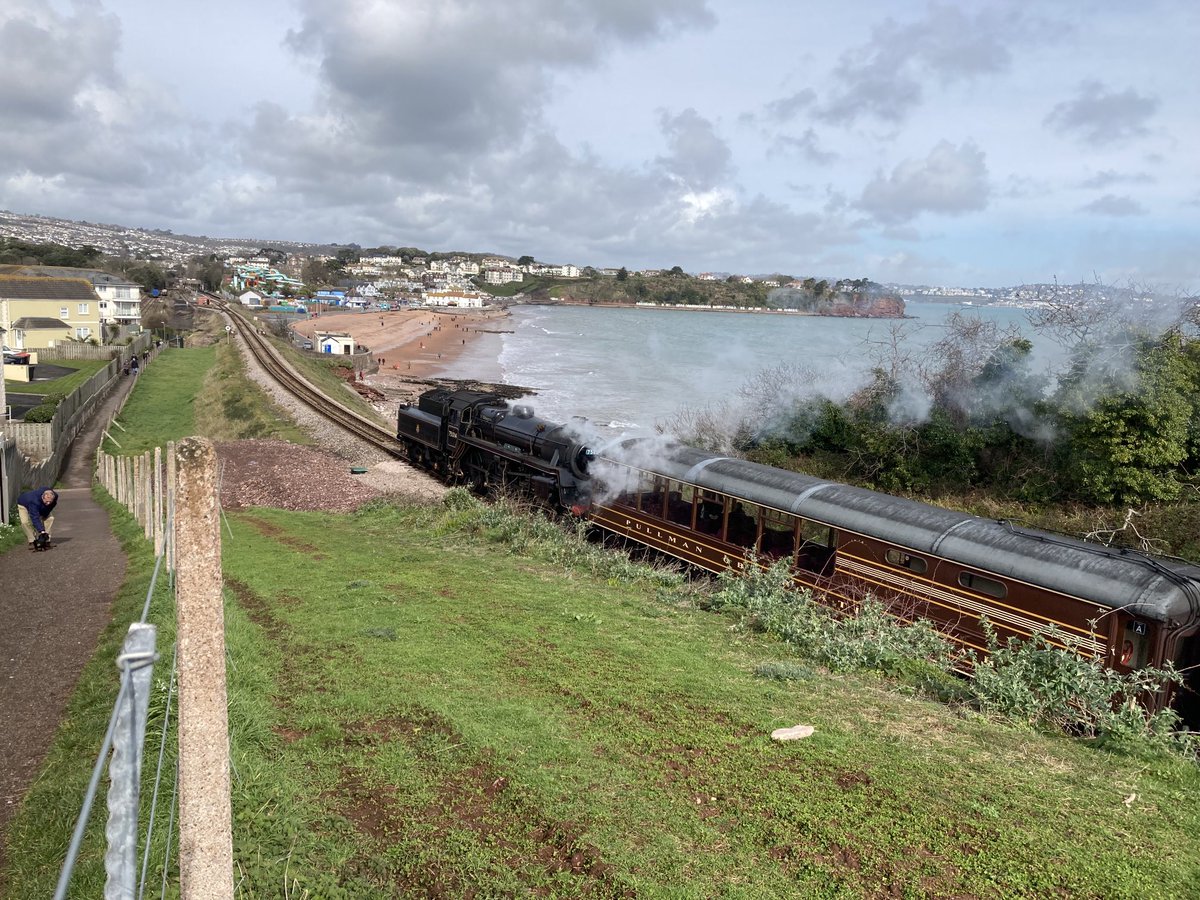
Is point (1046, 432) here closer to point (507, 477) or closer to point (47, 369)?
point (507, 477)

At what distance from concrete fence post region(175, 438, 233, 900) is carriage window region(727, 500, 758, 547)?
1204 centimetres

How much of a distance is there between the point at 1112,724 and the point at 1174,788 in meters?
1.04

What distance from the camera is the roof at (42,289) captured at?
6581cm

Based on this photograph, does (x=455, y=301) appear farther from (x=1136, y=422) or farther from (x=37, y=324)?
(x=1136, y=422)

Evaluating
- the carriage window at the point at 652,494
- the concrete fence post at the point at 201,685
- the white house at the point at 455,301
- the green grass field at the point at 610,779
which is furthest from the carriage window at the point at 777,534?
the white house at the point at 455,301

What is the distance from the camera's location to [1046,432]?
25438 mm

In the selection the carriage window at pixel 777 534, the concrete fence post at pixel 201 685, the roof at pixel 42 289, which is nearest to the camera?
the concrete fence post at pixel 201 685

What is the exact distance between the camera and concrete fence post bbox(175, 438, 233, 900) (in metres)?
3.52

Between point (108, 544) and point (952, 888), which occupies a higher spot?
point (952, 888)

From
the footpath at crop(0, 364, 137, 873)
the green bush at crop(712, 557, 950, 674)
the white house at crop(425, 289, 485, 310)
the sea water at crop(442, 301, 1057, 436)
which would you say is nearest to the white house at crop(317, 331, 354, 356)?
the sea water at crop(442, 301, 1057, 436)

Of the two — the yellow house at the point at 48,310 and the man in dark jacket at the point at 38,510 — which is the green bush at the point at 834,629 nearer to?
the man in dark jacket at the point at 38,510

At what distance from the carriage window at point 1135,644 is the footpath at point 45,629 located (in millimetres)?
11122

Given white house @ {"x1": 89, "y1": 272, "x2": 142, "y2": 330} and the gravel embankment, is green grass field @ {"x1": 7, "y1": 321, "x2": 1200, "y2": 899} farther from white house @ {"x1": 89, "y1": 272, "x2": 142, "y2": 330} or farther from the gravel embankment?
white house @ {"x1": 89, "y1": 272, "x2": 142, "y2": 330}

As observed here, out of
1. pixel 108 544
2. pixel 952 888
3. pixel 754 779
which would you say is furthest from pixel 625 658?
pixel 108 544
